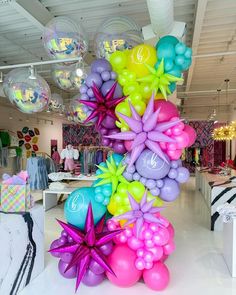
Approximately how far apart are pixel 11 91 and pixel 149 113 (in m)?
2.13

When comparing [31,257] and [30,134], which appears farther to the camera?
[30,134]

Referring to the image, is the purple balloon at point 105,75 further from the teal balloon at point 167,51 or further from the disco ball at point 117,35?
the teal balloon at point 167,51

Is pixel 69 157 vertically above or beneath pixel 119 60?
beneath

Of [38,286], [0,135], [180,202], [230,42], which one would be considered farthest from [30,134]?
[38,286]

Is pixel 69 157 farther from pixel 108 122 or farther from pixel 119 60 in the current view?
pixel 119 60

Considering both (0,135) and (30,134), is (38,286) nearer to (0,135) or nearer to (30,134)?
(0,135)

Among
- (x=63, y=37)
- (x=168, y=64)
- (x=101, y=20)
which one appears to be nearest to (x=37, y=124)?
(x=101, y=20)

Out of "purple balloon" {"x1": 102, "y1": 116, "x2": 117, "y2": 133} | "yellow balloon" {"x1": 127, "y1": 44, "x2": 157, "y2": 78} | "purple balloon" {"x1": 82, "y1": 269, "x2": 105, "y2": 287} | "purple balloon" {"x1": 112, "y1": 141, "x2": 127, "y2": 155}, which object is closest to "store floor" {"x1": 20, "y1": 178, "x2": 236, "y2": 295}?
"purple balloon" {"x1": 82, "y1": 269, "x2": 105, "y2": 287}

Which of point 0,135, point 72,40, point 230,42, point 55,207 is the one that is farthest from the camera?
point 0,135

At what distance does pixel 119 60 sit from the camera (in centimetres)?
287


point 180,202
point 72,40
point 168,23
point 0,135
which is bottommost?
point 180,202

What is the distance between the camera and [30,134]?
1177 centimetres

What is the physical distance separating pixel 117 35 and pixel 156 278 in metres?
2.59

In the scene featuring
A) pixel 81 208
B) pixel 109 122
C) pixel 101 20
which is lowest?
pixel 81 208
